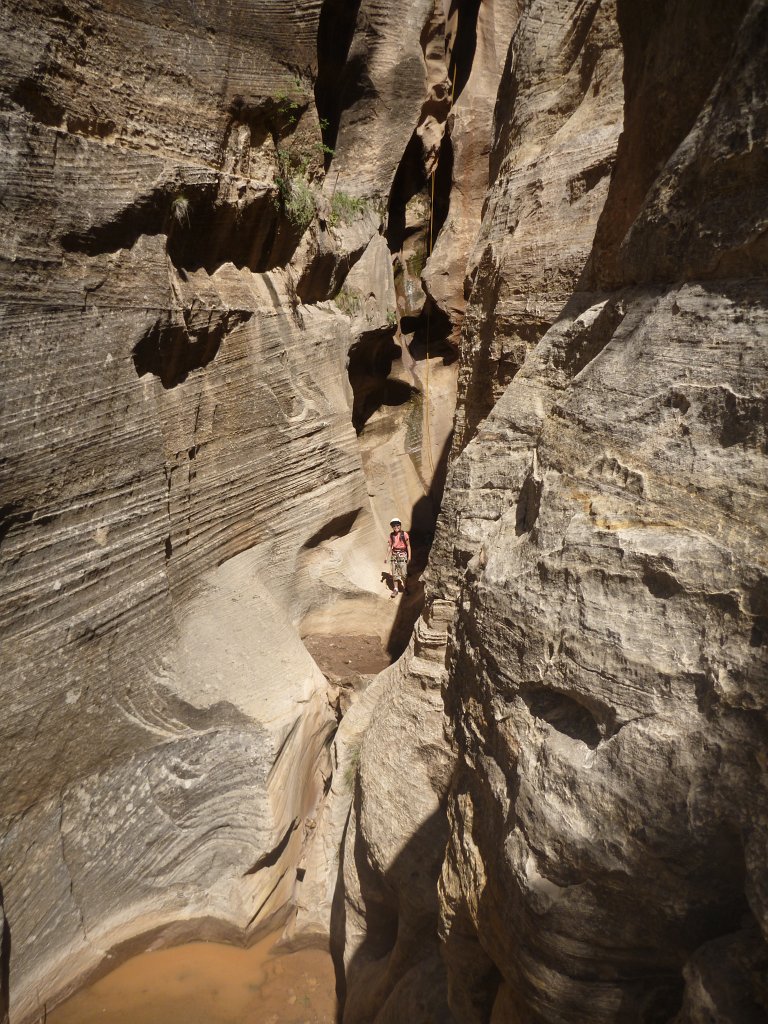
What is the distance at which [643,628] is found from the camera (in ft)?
5.28

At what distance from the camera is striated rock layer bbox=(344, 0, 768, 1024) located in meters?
1.45

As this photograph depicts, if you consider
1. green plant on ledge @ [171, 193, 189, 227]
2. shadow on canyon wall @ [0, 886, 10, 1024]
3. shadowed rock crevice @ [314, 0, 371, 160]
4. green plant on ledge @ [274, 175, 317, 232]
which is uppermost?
shadowed rock crevice @ [314, 0, 371, 160]

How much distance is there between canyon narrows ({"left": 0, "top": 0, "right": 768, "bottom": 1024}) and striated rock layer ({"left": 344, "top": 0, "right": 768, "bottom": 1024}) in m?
0.01

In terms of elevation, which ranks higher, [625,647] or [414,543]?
[625,647]

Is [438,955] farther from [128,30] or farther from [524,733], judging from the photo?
[128,30]

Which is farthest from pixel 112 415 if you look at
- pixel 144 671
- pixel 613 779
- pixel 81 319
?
pixel 613 779

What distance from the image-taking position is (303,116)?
189 inches

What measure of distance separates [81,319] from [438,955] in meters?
3.89

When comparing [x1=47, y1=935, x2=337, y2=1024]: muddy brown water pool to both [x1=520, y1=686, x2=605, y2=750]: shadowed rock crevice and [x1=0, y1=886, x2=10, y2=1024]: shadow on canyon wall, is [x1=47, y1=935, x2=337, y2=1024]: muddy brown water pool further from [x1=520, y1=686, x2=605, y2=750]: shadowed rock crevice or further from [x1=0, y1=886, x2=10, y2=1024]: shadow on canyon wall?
[x1=520, y1=686, x2=605, y2=750]: shadowed rock crevice

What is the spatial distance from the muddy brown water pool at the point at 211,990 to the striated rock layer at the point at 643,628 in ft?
7.09

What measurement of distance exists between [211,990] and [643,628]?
13.2 ft

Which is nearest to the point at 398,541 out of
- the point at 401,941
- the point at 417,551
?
the point at 417,551

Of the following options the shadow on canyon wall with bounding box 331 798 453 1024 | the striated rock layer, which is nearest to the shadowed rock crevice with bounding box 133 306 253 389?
the striated rock layer

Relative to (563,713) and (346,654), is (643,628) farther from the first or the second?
(346,654)
